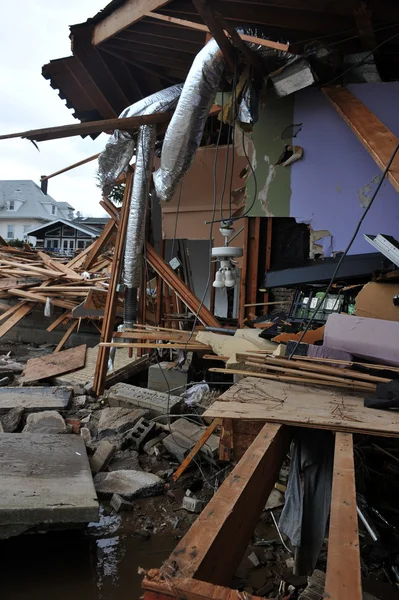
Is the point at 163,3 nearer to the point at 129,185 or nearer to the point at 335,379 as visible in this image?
the point at 129,185

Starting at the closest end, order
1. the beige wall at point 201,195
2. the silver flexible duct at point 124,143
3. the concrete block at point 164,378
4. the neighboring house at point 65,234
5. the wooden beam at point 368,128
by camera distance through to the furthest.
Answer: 1. the wooden beam at point 368,128
2. the silver flexible duct at point 124,143
3. the concrete block at point 164,378
4. the beige wall at point 201,195
5. the neighboring house at point 65,234

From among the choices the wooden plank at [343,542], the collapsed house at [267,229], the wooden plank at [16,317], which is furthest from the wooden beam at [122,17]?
the wooden plank at [16,317]

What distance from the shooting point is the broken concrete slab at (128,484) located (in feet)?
13.3

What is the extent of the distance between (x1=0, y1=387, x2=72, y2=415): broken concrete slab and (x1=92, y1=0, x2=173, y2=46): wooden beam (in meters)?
5.00

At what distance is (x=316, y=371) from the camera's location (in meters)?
3.15

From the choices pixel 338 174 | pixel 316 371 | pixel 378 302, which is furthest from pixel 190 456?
pixel 338 174

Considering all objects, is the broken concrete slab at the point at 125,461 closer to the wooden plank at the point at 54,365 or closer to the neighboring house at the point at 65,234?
the wooden plank at the point at 54,365

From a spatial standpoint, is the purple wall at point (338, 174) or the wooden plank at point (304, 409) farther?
the purple wall at point (338, 174)

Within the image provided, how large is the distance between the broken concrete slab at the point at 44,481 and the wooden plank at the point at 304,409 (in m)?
1.43

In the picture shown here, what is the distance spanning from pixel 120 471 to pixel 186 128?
408cm

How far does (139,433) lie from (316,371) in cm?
280

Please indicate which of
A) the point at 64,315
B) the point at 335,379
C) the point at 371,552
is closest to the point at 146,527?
the point at 371,552

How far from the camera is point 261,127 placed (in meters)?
5.94

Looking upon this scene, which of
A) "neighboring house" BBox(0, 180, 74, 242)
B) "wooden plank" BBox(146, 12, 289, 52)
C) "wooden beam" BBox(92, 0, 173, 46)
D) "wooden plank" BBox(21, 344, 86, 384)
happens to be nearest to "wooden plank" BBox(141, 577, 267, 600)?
"wooden plank" BBox(146, 12, 289, 52)
